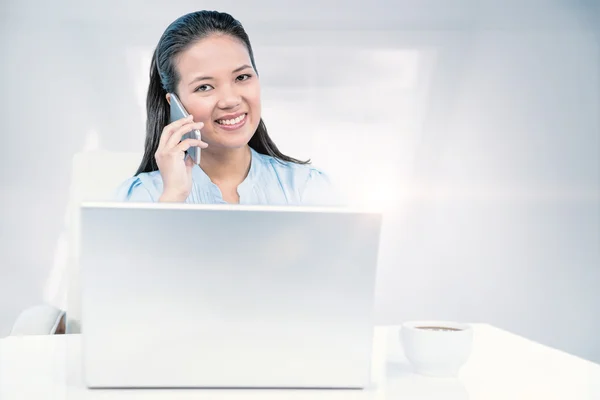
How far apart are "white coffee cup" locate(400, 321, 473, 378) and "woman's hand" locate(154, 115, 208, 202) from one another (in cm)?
122

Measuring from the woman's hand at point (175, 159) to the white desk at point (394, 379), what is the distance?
2.95 ft

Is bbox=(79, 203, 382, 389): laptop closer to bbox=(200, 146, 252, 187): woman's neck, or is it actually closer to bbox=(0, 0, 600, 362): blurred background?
bbox=(200, 146, 252, 187): woman's neck

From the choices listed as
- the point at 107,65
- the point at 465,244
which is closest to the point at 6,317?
the point at 107,65

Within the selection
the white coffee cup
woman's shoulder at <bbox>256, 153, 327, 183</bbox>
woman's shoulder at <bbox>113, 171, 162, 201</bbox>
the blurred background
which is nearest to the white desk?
the white coffee cup

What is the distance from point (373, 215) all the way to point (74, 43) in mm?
3290

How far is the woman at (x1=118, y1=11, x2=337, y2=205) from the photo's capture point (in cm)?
216

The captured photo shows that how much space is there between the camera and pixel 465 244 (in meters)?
3.94

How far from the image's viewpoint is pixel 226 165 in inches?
93.0

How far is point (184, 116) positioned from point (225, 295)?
147 cm

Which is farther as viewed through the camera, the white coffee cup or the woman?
the woman

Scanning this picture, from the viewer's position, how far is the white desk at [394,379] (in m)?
0.81

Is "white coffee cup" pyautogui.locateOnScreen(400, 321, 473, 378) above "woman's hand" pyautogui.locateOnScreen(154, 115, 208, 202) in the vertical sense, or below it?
below

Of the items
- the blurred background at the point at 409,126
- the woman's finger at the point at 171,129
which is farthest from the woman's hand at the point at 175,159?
the blurred background at the point at 409,126

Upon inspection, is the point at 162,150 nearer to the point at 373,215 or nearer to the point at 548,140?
the point at 373,215
